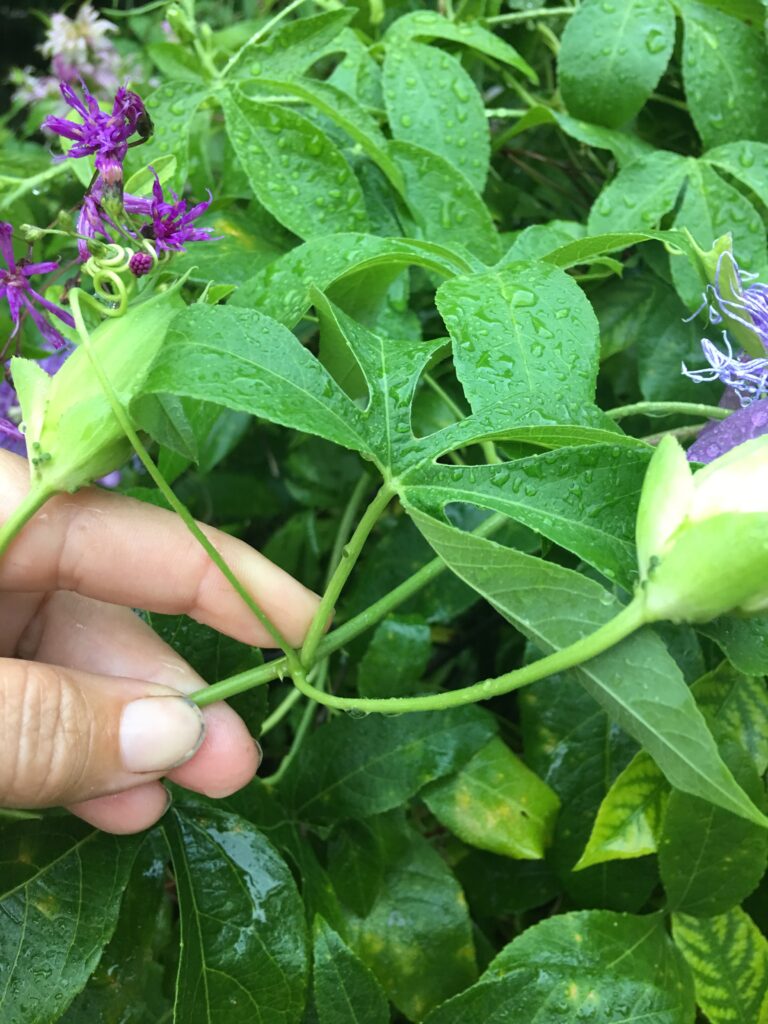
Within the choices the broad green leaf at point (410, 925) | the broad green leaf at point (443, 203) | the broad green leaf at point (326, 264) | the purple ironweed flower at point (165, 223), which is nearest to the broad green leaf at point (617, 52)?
the broad green leaf at point (443, 203)

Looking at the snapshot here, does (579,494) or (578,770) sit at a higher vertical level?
(579,494)

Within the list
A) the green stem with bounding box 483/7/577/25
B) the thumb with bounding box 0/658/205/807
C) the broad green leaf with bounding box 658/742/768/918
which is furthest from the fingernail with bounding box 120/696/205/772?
the green stem with bounding box 483/7/577/25

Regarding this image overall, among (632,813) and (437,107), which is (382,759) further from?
(437,107)

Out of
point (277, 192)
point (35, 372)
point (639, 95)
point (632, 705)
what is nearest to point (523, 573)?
point (632, 705)

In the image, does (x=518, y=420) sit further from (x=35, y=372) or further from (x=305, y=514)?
(x=305, y=514)

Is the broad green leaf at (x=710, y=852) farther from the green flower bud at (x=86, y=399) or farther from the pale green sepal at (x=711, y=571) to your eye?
the green flower bud at (x=86, y=399)

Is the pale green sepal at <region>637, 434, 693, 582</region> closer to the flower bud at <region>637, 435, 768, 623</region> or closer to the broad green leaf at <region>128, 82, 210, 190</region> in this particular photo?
the flower bud at <region>637, 435, 768, 623</region>

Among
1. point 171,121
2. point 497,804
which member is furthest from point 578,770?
point 171,121
